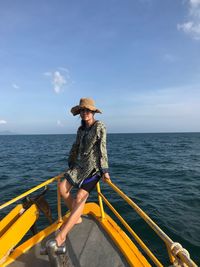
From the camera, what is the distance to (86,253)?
342cm

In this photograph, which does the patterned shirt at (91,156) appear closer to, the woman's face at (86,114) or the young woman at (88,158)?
the young woman at (88,158)

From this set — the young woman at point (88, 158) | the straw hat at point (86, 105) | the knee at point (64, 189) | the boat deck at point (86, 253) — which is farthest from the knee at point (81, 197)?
the straw hat at point (86, 105)

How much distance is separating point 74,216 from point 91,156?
3.13 feet

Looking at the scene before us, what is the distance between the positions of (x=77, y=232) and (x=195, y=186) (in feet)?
30.3

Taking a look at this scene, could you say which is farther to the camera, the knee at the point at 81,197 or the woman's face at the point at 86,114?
the woman's face at the point at 86,114

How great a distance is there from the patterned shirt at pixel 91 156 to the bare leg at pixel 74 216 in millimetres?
281

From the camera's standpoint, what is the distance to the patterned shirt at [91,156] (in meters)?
3.81

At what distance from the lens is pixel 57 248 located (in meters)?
2.97

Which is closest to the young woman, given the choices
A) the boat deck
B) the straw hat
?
the straw hat

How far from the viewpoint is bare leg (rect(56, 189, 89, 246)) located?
10.5ft

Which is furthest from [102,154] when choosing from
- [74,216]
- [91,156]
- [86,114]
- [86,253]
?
[86,253]

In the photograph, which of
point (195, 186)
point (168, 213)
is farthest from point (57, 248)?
point (195, 186)

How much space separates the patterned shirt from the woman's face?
0.15m

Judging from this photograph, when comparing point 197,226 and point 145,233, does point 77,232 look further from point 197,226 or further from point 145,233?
point 197,226
